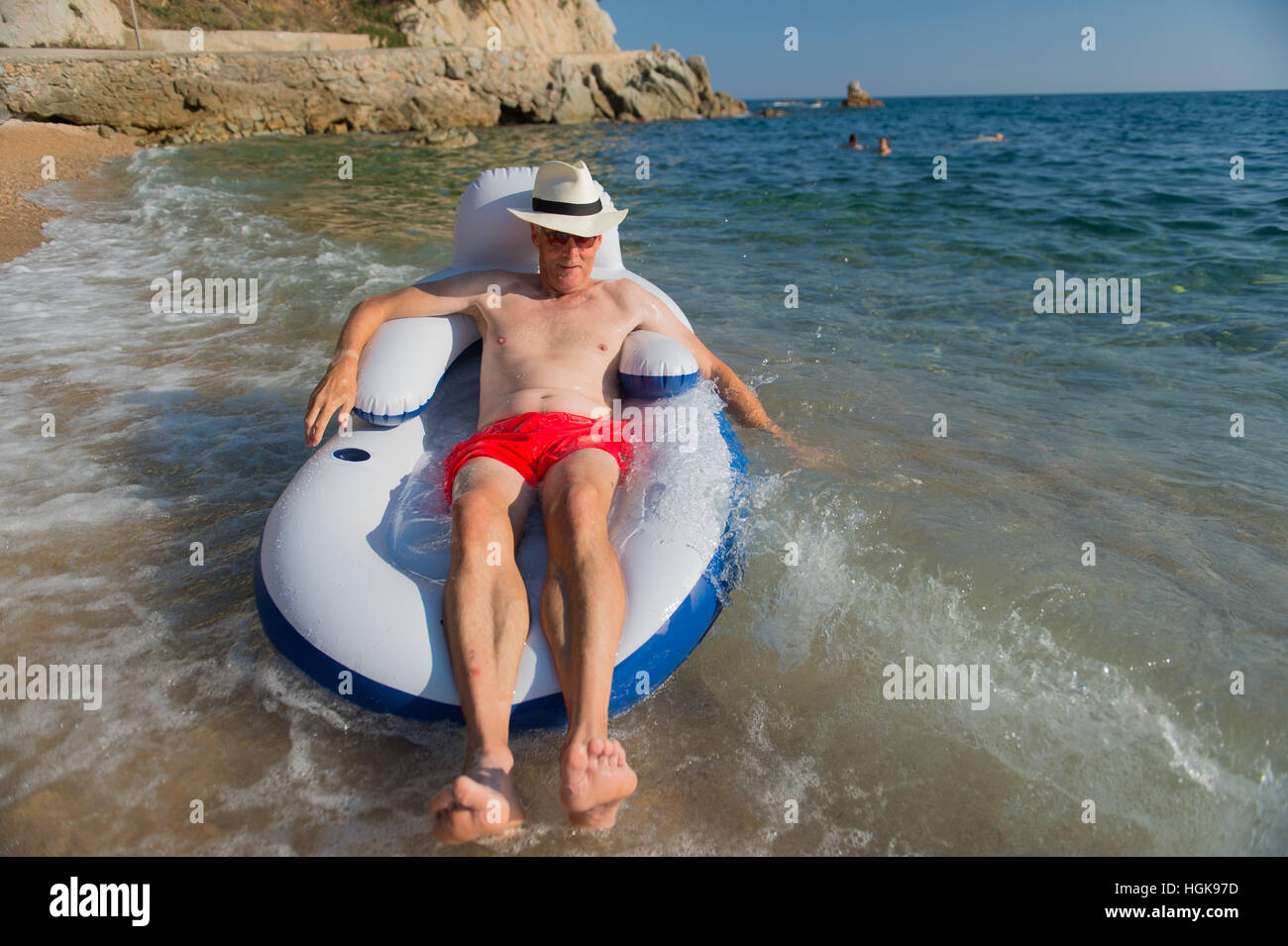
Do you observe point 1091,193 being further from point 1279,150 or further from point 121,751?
point 121,751

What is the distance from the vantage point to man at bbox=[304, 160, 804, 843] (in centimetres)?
190

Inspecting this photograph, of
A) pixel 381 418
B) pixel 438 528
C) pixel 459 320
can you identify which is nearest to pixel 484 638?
pixel 438 528

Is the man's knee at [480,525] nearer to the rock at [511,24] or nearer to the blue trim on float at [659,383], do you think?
the blue trim on float at [659,383]

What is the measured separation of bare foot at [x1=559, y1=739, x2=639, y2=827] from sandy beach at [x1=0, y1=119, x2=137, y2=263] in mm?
8021

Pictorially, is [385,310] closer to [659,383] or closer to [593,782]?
[659,383]

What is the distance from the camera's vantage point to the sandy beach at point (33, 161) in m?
8.10

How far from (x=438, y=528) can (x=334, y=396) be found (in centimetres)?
61

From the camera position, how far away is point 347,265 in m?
7.15

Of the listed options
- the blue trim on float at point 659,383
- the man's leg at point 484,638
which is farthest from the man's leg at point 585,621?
the blue trim on float at point 659,383

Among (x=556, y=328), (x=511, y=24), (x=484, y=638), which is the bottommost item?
(x=484, y=638)

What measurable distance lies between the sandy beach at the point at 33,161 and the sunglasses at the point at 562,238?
6.77 metres

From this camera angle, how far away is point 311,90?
2141cm

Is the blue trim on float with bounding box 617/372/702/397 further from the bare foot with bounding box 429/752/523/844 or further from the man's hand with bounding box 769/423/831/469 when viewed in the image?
the bare foot with bounding box 429/752/523/844
